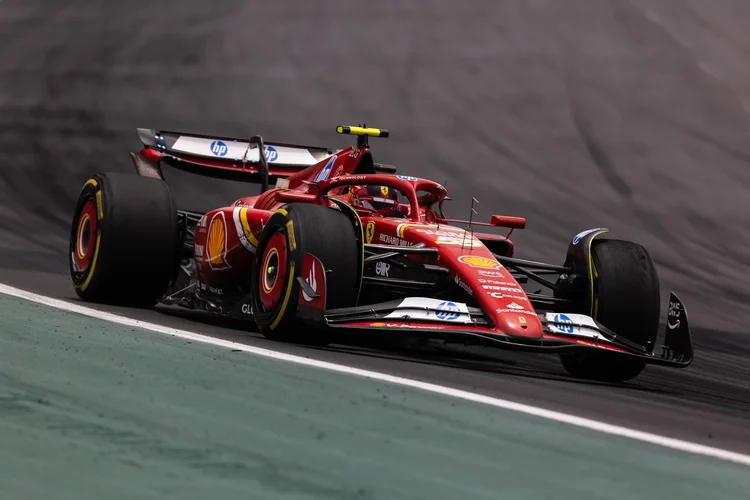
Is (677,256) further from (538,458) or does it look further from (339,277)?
(538,458)

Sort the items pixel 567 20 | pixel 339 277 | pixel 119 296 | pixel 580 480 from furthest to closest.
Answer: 1. pixel 567 20
2. pixel 119 296
3. pixel 339 277
4. pixel 580 480

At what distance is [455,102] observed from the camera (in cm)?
2691

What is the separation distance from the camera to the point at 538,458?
15.0ft

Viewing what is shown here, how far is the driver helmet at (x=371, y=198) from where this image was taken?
32.1 feet

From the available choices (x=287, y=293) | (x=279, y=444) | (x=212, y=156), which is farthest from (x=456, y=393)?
(x=212, y=156)

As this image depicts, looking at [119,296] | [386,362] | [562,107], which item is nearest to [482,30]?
[562,107]

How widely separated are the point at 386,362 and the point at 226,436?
3.16m

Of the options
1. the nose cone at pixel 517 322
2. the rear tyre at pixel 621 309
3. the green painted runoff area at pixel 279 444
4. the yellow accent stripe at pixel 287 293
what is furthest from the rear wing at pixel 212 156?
the green painted runoff area at pixel 279 444

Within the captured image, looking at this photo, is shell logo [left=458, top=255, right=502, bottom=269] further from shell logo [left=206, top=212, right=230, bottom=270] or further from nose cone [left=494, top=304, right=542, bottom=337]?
shell logo [left=206, top=212, right=230, bottom=270]

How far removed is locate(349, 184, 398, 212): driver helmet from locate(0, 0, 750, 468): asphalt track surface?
6.72 metres

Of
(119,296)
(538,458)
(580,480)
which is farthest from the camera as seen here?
(119,296)

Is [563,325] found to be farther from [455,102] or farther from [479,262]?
[455,102]

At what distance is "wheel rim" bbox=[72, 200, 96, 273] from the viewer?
34.2 ft

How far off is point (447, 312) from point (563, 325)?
2.84ft
